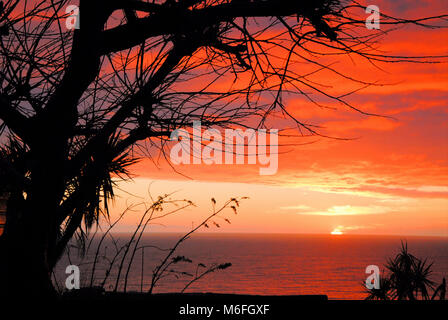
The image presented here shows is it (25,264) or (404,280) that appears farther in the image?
(404,280)

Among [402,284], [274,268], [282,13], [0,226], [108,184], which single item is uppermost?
[282,13]

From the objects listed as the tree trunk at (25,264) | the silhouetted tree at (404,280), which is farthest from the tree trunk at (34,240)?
the silhouetted tree at (404,280)

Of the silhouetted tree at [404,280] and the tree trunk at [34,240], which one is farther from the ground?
the tree trunk at [34,240]

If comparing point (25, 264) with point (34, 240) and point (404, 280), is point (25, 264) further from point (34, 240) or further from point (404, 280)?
point (404, 280)

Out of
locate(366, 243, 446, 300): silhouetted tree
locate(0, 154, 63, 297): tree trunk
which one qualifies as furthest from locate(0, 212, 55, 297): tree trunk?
locate(366, 243, 446, 300): silhouetted tree

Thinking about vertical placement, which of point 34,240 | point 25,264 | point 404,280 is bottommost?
point 404,280

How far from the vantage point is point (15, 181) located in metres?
2.99

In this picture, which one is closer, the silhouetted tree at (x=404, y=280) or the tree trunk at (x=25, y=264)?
the tree trunk at (x=25, y=264)

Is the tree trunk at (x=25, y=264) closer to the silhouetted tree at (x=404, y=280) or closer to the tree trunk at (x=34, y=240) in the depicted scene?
the tree trunk at (x=34, y=240)

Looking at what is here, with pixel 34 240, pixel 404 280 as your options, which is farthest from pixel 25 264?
pixel 404 280
